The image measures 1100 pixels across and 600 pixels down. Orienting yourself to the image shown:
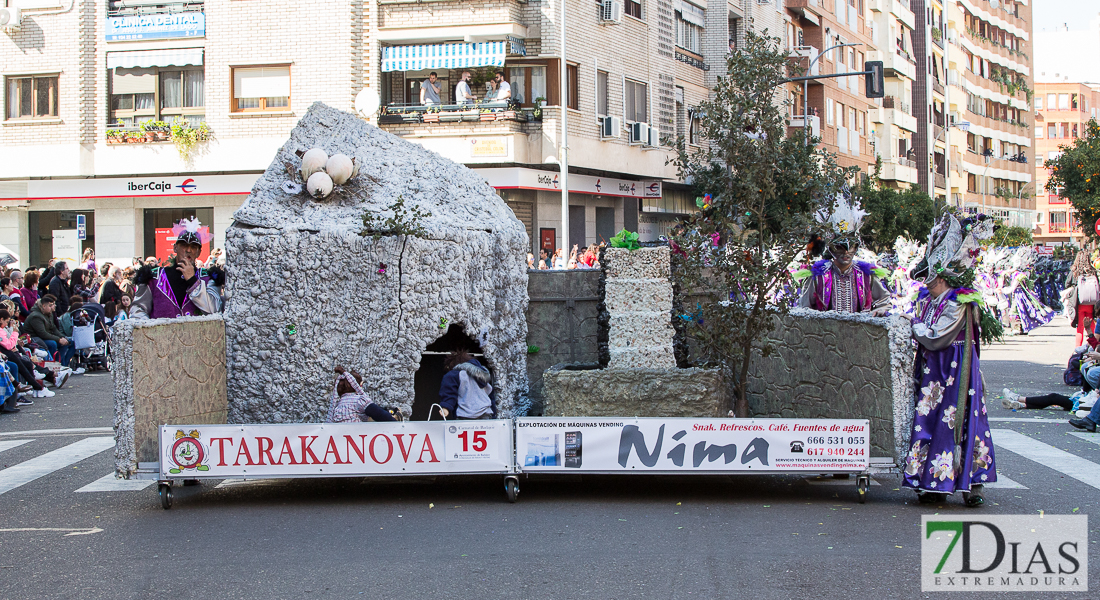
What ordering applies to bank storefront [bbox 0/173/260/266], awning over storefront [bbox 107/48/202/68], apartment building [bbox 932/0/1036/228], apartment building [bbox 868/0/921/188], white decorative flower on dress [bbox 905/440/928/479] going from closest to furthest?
white decorative flower on dress [bbox 905/440/928/479], awning over storefront [bbox 107/48/202/68], bank storefront [bbox 0/173/260/266], apartment building [bbox 868/0/921/188], apartment building [bbox 932/0/1036/228]

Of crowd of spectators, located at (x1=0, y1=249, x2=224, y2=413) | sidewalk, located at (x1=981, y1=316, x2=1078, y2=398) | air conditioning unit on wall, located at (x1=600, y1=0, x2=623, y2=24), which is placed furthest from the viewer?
air conditioning unit on wall, located at (x1=600, y1=0, x2=623, y2=24)

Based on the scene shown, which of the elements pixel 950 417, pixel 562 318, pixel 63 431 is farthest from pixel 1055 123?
pixel 950 417

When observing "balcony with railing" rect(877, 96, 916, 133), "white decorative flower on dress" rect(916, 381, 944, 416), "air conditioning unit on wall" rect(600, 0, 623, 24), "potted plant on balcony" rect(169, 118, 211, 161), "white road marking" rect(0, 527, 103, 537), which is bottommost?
"white road marking" rect(0, 527, 103, 537)

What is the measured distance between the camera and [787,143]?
1065 centimetres

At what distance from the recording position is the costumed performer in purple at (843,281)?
10.0m

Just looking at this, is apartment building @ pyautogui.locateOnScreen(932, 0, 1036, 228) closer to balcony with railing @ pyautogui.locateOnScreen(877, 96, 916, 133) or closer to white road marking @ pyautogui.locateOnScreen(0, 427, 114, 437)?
Answer: balcony with railing @ pyautogui.locateOnScreen(877, 96, 916, 133)

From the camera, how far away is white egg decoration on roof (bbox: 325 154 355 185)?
1005 centimetres

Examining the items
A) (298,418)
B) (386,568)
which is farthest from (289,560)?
(298,418)

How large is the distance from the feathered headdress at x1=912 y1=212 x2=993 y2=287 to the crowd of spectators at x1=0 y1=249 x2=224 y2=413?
9832 millimetres

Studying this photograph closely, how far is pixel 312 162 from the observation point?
33.0ft

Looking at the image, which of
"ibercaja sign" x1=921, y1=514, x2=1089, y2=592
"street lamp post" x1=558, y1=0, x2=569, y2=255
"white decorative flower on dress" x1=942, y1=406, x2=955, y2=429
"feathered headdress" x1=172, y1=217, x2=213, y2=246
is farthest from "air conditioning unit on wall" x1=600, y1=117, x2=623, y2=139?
"ibercaja sign" x1=921, y1=514, x2=1089, y2=592

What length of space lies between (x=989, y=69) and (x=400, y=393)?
76923 mm

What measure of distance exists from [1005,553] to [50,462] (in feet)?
28.2

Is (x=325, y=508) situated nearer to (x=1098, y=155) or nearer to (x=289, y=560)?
(x=289, y=560)
